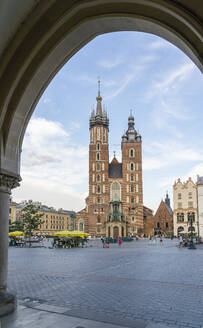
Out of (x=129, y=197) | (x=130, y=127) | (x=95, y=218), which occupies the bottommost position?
(x=95, y=218)

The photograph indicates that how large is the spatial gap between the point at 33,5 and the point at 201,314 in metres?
6.80

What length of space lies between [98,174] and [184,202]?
25.7 m

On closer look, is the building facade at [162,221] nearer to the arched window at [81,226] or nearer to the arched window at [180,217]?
the arched window at [180,217]

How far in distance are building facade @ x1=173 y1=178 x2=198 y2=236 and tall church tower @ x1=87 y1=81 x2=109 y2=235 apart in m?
19.5

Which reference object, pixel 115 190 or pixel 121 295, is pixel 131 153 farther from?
pixel 121 295

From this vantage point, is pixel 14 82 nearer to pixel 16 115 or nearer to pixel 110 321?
pixel 16 115

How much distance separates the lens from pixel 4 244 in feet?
20.4

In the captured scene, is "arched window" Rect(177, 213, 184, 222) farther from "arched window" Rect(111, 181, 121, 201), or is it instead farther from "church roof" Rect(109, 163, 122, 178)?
"church roof" Rect(109, 163, 122, 178)

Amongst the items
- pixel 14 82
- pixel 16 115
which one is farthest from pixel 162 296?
pixel 14 82

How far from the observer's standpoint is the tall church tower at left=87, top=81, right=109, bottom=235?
8338 centimetres

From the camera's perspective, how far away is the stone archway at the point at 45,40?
5.26 metres

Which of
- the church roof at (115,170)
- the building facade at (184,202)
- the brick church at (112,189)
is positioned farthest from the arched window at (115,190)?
the building facade at (184,202)

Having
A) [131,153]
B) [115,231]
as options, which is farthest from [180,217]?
[131,153]

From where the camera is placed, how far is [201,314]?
6.52m
